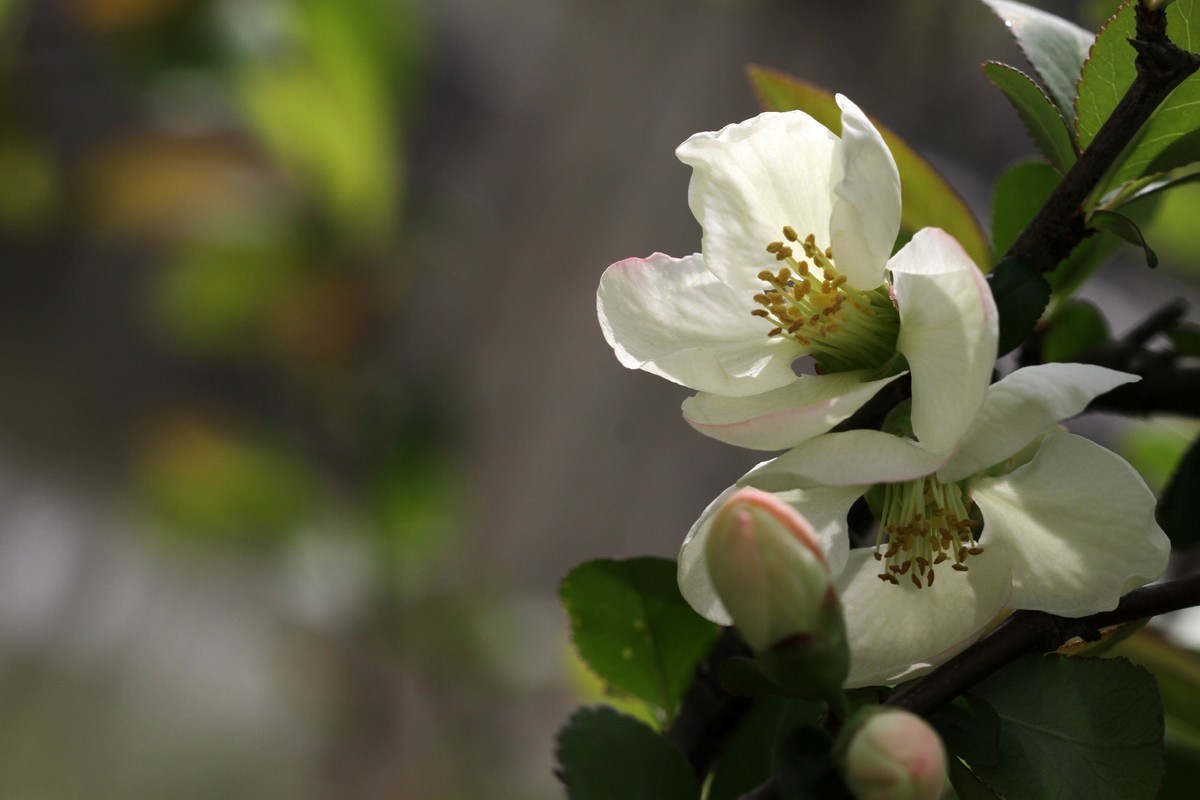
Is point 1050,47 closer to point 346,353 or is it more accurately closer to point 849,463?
point 849,463

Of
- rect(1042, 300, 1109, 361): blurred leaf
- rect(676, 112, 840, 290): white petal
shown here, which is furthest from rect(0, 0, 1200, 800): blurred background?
rect(676, 112, 840, 290): white petal

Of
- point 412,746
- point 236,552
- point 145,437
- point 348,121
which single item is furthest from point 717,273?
point 145,437

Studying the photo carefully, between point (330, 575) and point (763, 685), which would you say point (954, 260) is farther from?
point (330, 575)

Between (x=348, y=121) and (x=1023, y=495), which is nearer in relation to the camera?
(x=1023, y=495)

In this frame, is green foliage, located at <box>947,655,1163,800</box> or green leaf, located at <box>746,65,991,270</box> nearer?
green foliage, located at <box>947,655,1163,800</box>

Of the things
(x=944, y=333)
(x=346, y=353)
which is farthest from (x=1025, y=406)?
(x=346, y=353)

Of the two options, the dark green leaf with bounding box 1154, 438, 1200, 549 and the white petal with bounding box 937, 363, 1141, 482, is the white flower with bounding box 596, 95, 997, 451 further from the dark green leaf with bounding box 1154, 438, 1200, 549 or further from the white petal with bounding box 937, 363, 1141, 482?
the dark green leaf with bounding box 1154, 438, 1200, 549
